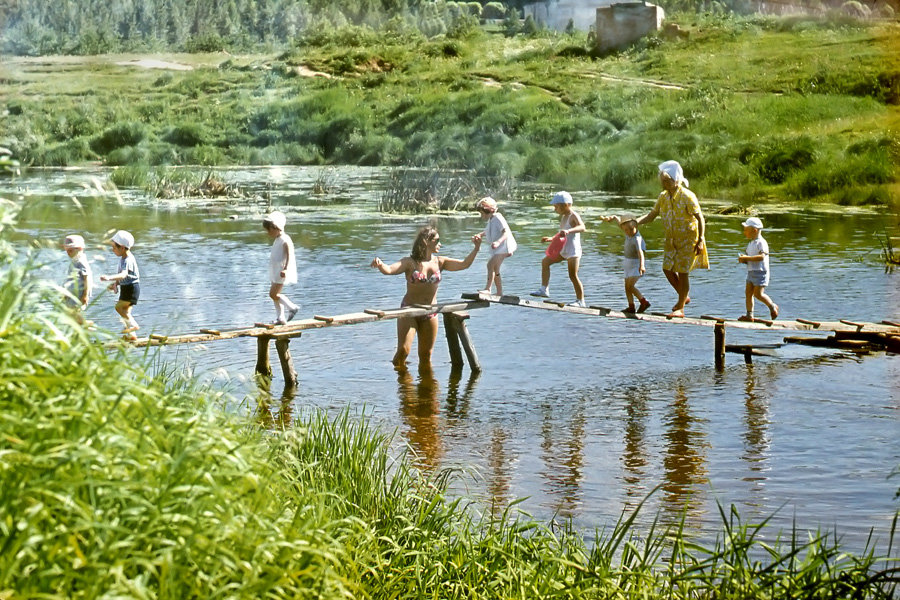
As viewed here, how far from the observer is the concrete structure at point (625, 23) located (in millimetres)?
38812

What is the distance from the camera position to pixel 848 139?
90.2 feet

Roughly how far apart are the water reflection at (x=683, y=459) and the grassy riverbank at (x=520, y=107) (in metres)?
16.8

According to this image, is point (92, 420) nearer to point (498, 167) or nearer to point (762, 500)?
point (762, 500)

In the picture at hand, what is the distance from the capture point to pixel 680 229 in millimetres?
10422

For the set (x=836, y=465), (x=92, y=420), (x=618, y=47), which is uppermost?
(x=618, y=47)

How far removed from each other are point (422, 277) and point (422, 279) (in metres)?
0.03

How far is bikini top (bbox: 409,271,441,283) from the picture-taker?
394 inches

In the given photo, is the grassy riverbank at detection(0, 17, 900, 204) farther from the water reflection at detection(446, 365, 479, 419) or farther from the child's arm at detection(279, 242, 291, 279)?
the child's arm at detection(279, 242, 291, 279)

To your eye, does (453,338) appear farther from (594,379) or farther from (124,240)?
(124,240)

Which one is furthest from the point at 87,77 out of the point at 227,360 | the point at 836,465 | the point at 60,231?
the point at 836,465

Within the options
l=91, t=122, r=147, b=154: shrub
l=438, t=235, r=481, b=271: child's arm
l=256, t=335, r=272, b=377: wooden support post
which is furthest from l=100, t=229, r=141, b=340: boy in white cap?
l=91, t=122, r=147, b=154: shrub

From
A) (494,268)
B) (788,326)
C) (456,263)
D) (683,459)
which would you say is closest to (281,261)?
(456,263)

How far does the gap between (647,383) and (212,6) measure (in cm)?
3608

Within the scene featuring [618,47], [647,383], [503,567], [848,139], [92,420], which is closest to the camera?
[92,420]
